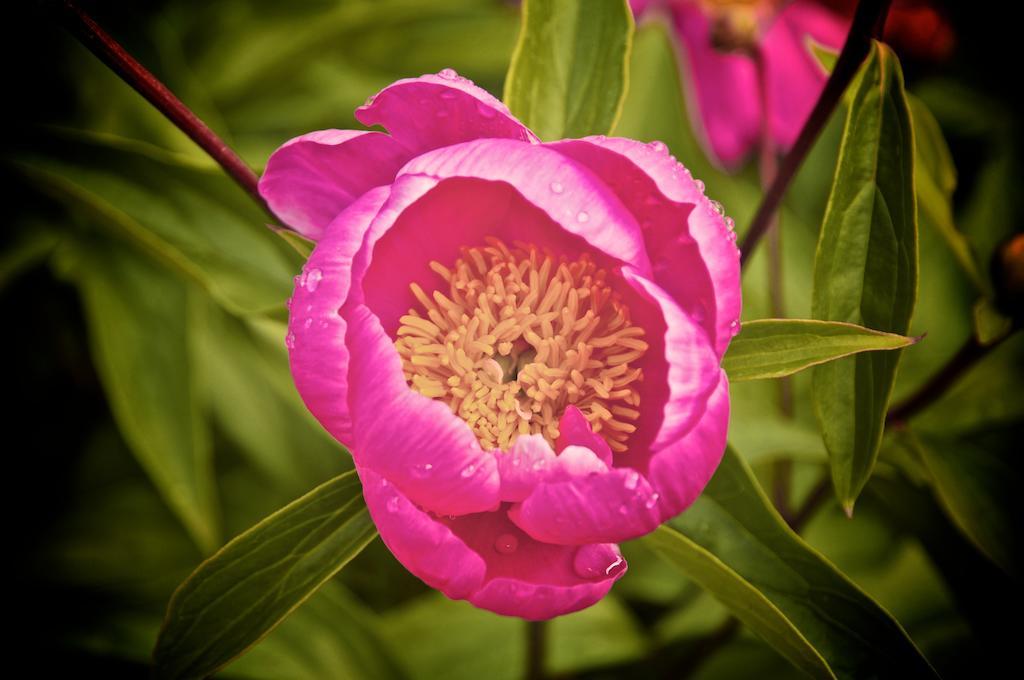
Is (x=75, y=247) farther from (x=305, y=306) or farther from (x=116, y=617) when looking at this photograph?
(x=305, y=306)

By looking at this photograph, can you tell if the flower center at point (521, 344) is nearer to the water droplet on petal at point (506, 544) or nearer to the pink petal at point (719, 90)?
the water droplet on petal at point (506, 544)

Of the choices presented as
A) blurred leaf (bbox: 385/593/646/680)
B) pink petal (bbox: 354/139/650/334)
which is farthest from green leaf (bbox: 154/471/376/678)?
blurred leaf (bbox: 385/593/646/680)

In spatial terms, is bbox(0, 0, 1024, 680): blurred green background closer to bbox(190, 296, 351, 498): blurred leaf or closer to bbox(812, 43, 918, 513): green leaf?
bbox(190, 296, 351, 498): blurred leaf

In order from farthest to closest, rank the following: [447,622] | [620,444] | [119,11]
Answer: [447,622]
[119,11]
[620,444]

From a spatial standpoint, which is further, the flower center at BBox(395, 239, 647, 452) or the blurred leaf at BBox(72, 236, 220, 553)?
the blurred leaf at BBox(72, 236, 220, 553)

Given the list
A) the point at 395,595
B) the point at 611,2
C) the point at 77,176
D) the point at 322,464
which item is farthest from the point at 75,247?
the point at 611,2

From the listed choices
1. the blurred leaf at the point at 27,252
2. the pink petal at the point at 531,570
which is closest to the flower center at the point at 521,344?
the pink petal at the point at 531,570

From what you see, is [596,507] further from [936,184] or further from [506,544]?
[936,184]
